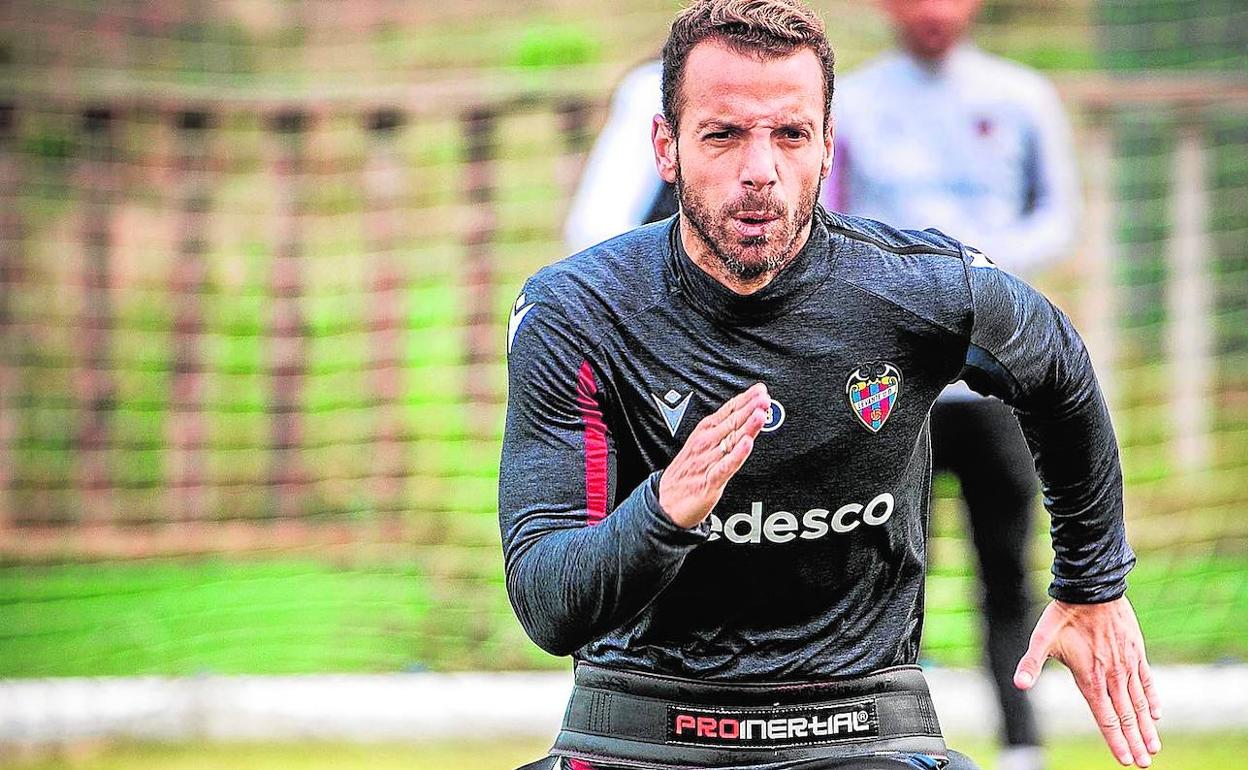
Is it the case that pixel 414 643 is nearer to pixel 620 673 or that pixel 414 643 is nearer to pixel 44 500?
pixel 44 500

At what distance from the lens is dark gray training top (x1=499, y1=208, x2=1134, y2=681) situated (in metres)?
2.57

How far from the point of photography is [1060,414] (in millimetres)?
2648

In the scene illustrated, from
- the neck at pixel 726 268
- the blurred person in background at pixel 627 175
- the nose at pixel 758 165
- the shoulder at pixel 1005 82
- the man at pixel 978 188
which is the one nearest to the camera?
the nose at pixel 758 165

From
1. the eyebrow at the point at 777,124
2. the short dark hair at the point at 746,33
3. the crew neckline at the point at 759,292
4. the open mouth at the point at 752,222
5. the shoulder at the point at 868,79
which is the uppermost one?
the shoulder at the point at 868,79

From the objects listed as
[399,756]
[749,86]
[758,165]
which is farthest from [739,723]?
[399,756]

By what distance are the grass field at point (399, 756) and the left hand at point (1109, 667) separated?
9.15ft

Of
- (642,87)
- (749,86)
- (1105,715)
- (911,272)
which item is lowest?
(1105,715)

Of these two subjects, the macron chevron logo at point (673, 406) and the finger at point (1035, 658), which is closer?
the macron chevron logo at point (673, 406)

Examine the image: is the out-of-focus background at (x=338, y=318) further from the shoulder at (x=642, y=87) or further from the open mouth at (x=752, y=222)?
the open mouth at (x=752, y=222)

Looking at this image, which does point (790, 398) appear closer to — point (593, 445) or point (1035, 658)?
point (593, 445)

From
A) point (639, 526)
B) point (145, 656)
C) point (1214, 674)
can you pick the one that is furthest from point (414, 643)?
point (639, 526)

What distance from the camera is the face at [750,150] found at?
2447 millimetres

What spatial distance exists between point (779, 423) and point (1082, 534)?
508 millimetres

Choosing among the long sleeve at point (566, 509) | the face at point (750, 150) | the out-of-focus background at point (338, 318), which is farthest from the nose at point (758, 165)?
the out-of-focus background at point (338, 318)
